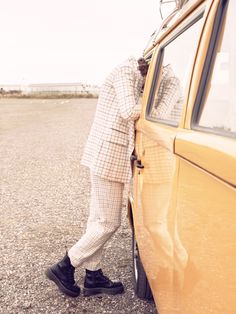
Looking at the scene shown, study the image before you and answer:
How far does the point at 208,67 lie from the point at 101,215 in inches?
70.2

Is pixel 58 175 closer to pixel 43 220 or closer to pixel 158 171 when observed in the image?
pixel 43 220

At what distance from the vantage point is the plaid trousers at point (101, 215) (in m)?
3.06

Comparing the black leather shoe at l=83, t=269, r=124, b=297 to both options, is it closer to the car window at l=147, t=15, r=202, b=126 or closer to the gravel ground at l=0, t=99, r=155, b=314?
the gravel ground at l=0, t=99, r=155, b=314

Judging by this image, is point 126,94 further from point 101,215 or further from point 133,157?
point 101,215

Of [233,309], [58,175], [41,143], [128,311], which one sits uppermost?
Answer: [233,309]

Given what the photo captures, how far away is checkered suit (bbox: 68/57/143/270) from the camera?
9.43ft

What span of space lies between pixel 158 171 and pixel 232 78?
66 cm

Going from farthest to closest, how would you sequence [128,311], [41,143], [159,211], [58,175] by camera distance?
[41,143] → [58,175] → [128,311] → [159,211]

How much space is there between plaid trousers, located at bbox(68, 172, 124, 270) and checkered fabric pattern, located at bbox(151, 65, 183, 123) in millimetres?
726

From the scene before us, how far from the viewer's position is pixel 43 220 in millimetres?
5426

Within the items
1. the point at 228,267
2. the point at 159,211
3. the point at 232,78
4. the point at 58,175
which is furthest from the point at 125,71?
the point at 58,175

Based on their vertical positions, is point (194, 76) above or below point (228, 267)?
above

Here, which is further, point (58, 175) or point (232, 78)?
point (58, 175)

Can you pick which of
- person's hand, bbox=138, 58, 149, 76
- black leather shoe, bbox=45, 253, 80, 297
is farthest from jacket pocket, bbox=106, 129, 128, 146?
black leather shoe, bbox=45, 253, 80, 297
